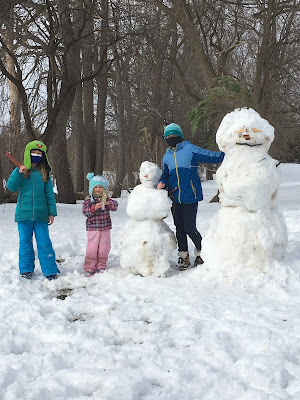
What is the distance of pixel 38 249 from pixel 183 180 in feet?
5.87

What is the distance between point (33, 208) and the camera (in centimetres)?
434

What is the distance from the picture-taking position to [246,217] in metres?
4.00

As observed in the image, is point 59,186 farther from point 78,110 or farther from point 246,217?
point 246,217

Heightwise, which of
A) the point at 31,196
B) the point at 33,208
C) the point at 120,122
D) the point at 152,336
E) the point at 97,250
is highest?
the point at 120,122

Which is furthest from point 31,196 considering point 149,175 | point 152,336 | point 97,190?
point 152,336

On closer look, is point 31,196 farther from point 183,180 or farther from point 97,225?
point 183,180

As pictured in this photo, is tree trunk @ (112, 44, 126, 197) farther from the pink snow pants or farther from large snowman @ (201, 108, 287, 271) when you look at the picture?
large snowman @ (201, 108, 287, 271)

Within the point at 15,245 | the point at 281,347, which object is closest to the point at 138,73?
the point at 15,245

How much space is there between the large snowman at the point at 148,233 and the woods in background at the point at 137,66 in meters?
4.75

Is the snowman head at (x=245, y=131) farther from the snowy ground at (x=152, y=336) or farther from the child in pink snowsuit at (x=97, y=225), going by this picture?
the child in pink snowsuit at (x=97, y=225)

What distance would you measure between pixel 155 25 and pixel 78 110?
17.5 ft

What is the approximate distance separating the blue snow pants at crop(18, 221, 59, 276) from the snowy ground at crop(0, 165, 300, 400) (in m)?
0.17

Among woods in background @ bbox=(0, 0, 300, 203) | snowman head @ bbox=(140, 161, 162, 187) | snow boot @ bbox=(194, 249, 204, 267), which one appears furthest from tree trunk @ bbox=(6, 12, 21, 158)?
snow boot @ bbox=(194, 249, 204, 267)

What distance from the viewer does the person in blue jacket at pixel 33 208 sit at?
169 inches
